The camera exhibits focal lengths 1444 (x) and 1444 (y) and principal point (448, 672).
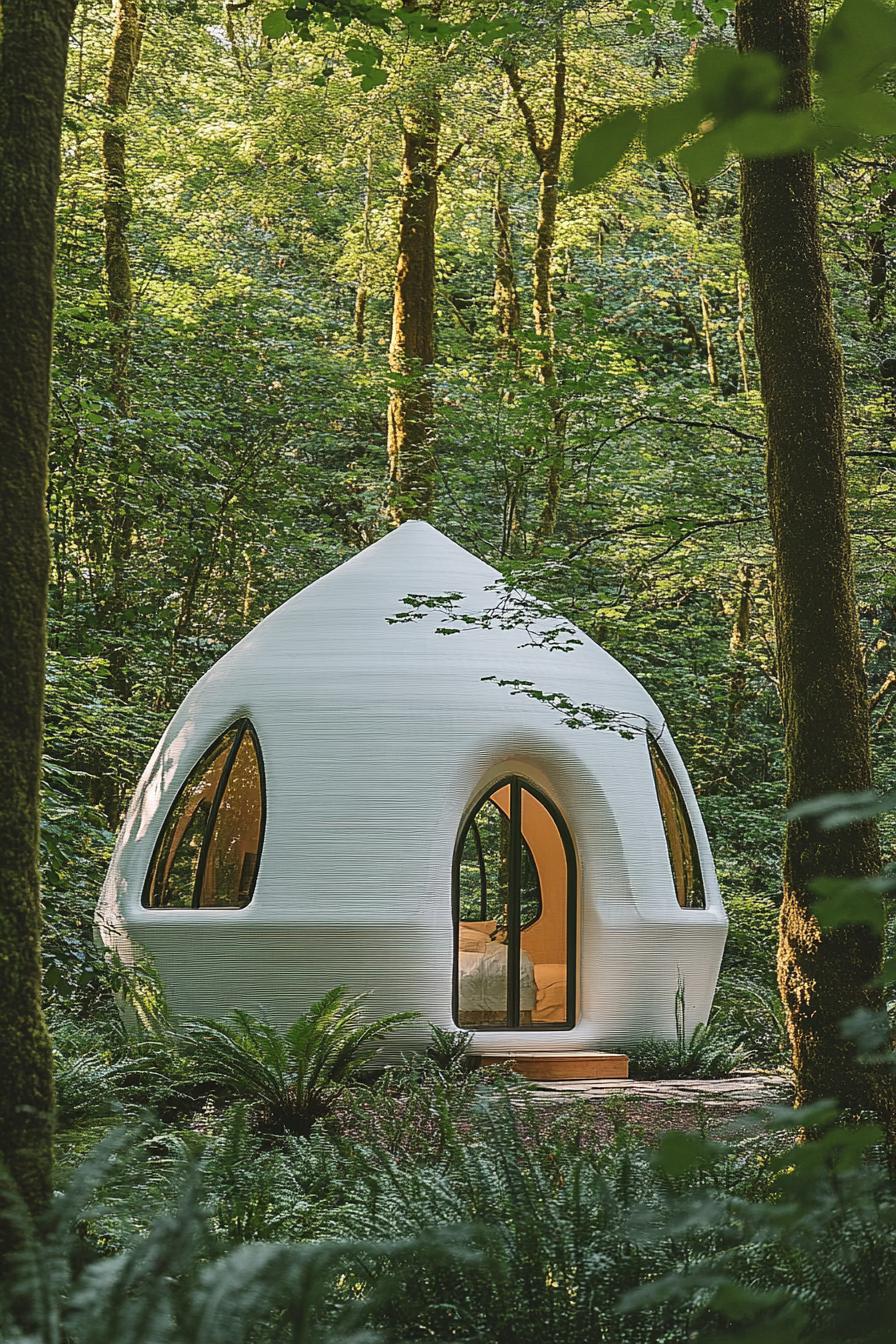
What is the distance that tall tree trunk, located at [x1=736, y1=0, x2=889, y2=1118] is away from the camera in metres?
4.80

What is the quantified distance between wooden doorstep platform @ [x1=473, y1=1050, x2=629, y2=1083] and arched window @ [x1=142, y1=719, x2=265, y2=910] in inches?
91.8

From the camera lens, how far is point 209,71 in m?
22.2

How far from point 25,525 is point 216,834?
29.1 feet

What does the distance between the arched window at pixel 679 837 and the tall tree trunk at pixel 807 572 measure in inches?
299

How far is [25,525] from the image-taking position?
3266mm

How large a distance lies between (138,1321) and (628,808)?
395 inches

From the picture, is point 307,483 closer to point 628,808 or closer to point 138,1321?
point 628,808

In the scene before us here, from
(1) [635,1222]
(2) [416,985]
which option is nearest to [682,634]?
(2) [416,985]

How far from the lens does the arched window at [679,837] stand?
12742mm

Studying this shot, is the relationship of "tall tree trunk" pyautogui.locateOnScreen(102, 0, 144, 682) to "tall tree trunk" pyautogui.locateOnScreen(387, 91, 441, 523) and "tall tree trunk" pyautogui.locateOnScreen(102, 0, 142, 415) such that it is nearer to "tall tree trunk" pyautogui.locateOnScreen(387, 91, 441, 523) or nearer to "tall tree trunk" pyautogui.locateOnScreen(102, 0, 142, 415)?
"tall tree trunk" pyautogui.locateOnScreen(102, 0, 142, 415)

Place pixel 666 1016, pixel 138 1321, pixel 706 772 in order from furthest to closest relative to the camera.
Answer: pixel 706 772, pixel 666 1016, pixel 138 1321

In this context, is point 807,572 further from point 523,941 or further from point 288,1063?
point 523,941

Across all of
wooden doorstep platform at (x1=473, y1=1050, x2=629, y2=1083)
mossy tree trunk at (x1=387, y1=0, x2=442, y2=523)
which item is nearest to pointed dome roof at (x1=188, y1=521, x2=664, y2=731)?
wooden doorstep platform at (x1=473, y1=1050, x2=629, y2=1083)

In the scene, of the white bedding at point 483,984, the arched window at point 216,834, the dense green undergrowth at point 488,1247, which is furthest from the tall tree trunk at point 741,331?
the dense green undergrowth at point 488,1247
